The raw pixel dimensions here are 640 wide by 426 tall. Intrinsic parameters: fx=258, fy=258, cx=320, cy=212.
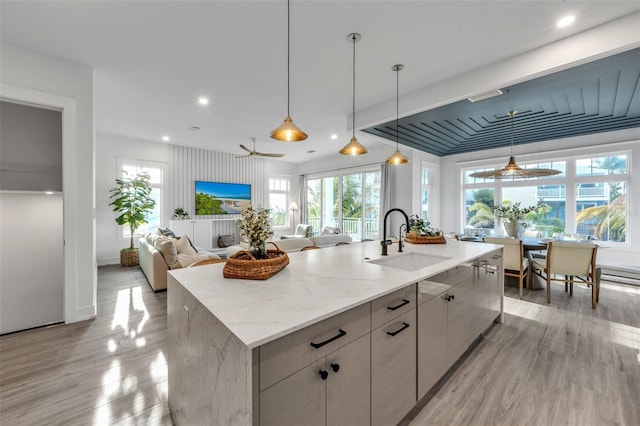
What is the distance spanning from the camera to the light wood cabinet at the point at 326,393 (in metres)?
0.88

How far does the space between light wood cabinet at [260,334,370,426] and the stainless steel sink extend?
3.71 feet

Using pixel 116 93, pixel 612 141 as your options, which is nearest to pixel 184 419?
pixel 116 93

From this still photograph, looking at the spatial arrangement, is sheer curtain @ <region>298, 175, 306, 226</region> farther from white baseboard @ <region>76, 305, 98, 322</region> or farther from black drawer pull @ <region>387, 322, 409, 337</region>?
black drawer pull @ <region>387, 322, 409, 337</region>

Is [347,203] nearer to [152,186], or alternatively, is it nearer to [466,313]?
[152,186]

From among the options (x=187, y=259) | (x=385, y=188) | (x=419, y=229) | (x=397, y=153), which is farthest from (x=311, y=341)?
(x=385, y=188)

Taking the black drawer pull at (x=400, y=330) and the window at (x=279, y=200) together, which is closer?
the black drawer pull at (x=400, y=330)

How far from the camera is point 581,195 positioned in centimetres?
511

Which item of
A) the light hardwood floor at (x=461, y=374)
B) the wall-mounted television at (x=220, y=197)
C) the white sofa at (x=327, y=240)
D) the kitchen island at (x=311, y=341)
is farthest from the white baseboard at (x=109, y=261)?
the kitchen island at (x=311, y=341)

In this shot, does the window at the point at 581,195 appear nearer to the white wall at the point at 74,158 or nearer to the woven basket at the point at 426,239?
the woven basket at the point at 426,239

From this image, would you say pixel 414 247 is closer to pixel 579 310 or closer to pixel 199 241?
pixel 579 310

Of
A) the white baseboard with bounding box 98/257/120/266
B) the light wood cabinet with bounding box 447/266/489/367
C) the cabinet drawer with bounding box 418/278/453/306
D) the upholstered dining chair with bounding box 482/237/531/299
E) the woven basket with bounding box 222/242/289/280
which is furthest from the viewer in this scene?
the white baseboard with bounding box 98/257/120/266

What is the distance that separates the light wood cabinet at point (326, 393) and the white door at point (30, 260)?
345 cm

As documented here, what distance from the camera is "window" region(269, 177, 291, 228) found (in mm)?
8883

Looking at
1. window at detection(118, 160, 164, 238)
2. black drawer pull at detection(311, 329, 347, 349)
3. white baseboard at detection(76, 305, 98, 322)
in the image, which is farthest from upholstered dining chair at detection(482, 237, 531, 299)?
window at detection(118, 160, 164, 238)
